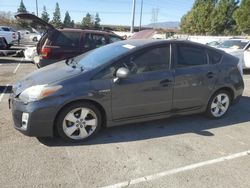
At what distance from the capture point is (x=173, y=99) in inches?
207

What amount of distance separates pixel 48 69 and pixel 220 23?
41065 mm

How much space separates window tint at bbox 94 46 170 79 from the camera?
4688mm

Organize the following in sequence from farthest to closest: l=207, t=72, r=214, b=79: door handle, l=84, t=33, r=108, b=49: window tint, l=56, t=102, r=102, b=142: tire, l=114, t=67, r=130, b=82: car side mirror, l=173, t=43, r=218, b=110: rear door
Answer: l=84, t=33, r=108, b=49: window tint < l=207, t=72, r=214, b=79: door handle < l=173, t=43, r=218, b=110: rear door < l=114, t=67, r=130, b=82: car side mirror < l=56, t=102, r=102, b=142: tire

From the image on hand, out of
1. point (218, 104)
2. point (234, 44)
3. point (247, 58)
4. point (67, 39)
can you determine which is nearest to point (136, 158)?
point (218, 104)

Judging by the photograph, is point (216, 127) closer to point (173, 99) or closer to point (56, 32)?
point (173, 99)

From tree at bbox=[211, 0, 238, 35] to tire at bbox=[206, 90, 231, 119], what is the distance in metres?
39.0

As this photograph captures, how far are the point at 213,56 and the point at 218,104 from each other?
3.06ft

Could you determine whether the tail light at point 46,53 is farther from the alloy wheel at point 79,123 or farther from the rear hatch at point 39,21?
the alloy wheel at point 79,123

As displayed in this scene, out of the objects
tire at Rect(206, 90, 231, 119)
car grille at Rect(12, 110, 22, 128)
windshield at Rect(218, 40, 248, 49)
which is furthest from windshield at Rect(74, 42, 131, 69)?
windshield at Rect(218, 40, 248, 49)

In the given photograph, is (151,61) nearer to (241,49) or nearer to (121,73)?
(121,73)

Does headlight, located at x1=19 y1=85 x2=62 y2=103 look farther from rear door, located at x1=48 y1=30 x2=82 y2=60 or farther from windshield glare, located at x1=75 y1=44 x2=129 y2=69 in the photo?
rear door, located at x1=48 y1=30 x2=82 y2=60

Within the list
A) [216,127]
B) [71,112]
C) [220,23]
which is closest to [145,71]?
[71,112]

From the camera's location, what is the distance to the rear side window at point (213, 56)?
5.72m

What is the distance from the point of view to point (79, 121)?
4.57 meters
